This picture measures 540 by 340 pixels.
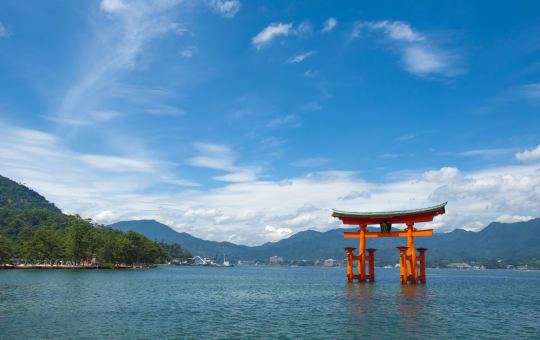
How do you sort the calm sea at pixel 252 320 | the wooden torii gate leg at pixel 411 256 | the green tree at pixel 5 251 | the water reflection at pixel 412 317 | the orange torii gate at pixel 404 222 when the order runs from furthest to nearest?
the green tree at pixel 5 251, the wooden torii gate leg at pixel 411 256, the orange torii gate at pixel 404 222, the water reflection at pixel 412 317, the calm sea at pixel 252 320

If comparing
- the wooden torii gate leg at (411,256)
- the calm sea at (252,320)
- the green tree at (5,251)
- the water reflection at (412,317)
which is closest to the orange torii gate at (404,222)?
the wooden torii gate leg at (411,256)

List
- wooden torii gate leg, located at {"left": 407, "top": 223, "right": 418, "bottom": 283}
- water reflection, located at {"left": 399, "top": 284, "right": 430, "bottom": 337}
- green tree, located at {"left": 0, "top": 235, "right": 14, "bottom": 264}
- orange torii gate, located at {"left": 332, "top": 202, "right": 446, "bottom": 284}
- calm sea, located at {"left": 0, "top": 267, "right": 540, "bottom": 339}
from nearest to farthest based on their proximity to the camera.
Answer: calm sea, located at {"left": 0, "top": 267, "right": 540, "bottom": 339}
water reflection, located at {"left": 399, "top": 284, "right": 430, "bottom": 337}
orange torii gate, located at {"left": 332, "top": 202, "right": 446, "bottom": 284}
wooden torii gate leg, located at {"left": 407, "top": 223, "right": 418, "bottom": 283}
green tree, located at {"left": 0, "top": 235, "right": 14, "bottom": 264}

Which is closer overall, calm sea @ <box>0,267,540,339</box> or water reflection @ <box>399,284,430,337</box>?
calm sea @ <box>0,267,540,339</box>

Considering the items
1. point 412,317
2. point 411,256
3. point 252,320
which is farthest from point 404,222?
point 252,320

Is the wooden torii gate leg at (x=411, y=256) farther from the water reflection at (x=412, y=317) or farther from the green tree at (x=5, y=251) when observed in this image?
the green tree at (x=5, y=251)

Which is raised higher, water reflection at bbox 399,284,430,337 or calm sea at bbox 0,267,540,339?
water reflection at bbox 399,284,430,337

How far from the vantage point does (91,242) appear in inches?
4336

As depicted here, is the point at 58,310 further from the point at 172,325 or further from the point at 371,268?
the point at 371,268

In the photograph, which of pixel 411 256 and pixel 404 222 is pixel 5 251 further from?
pixel 411 256

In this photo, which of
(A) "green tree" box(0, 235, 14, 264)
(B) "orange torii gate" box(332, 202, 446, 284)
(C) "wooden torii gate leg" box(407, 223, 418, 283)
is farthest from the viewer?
(A) "green tree" box(0, 235, 14, 264)

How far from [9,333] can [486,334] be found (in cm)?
2701

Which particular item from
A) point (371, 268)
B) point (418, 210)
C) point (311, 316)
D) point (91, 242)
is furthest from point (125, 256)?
point (311, 316)

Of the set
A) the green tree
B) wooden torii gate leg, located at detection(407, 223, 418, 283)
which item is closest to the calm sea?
wooden torii gate leg, located at detection(407, 223, 418, 283)

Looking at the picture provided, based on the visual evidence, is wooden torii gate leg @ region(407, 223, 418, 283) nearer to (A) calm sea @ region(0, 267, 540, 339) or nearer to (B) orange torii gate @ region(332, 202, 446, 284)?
(B) orange torii gate @ region(332, 202, 446, 284)
